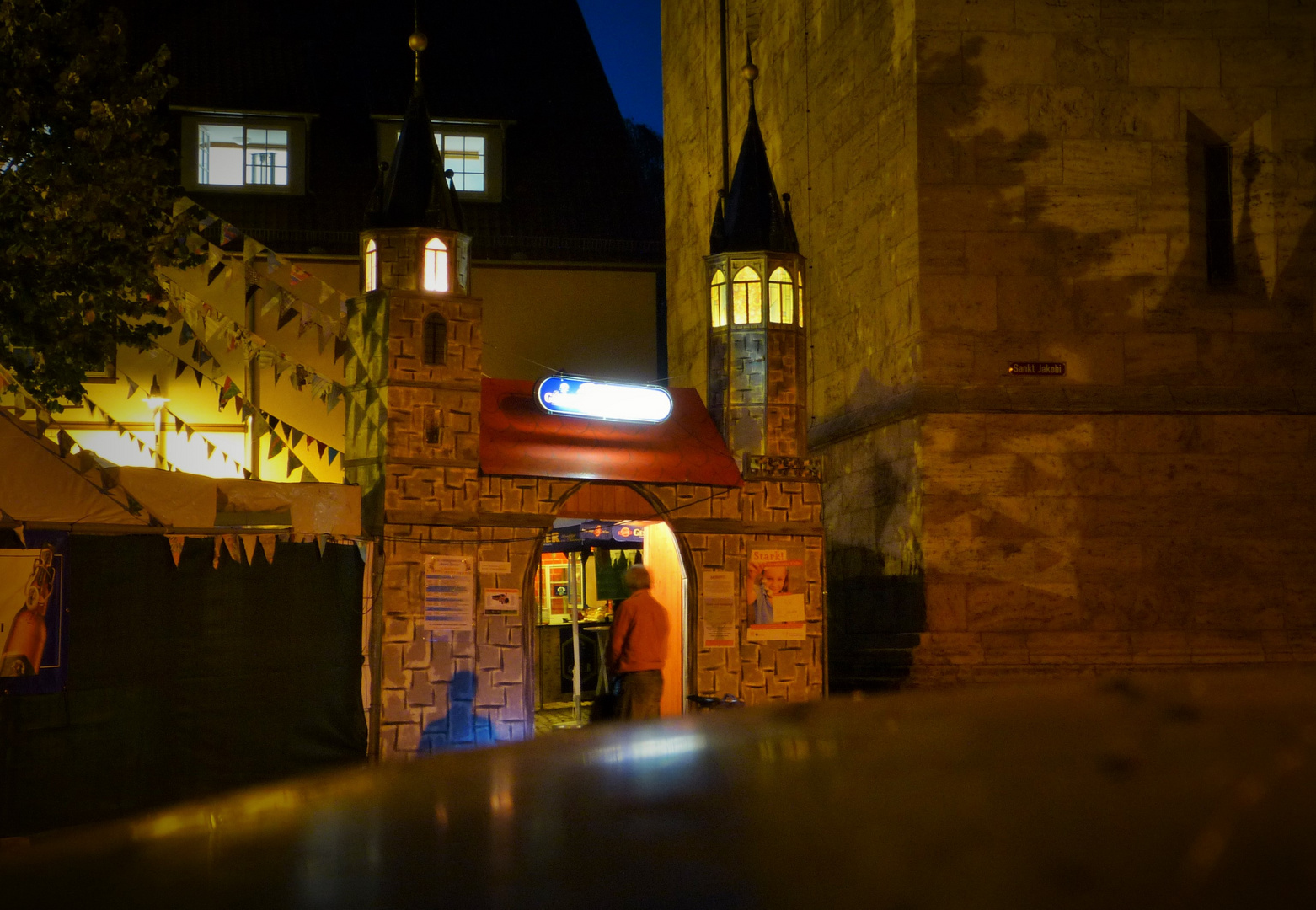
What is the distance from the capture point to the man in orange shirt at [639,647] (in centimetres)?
1162

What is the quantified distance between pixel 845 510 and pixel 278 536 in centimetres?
810

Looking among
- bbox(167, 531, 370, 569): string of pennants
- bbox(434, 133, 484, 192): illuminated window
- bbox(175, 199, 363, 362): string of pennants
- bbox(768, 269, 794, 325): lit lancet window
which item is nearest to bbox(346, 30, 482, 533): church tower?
bbox(175, 199, 363, 362): string of pennants

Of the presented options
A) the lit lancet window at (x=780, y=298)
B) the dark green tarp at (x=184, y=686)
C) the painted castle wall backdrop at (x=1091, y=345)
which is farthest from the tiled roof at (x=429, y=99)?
the dark green tarp at (x=184, y=686)

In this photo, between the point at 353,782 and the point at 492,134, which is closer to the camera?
the point at 353,782

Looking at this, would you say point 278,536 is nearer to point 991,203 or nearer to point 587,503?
point 587,503

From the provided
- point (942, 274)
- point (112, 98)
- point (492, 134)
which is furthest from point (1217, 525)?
point (492, 134)

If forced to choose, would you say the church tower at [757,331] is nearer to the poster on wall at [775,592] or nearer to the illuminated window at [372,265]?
the poster on wall at [775,592]

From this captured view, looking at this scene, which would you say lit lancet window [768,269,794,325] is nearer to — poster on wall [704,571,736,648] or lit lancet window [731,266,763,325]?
lit lancet window [731,266,763,325]

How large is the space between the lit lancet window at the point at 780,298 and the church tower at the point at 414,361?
3481 mm

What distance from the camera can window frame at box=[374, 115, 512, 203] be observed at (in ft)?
85.3

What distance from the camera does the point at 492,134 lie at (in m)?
26.6

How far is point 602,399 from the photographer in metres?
14.8

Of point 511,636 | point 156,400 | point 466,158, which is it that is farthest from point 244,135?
point 511,636

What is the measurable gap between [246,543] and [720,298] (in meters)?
6.40
